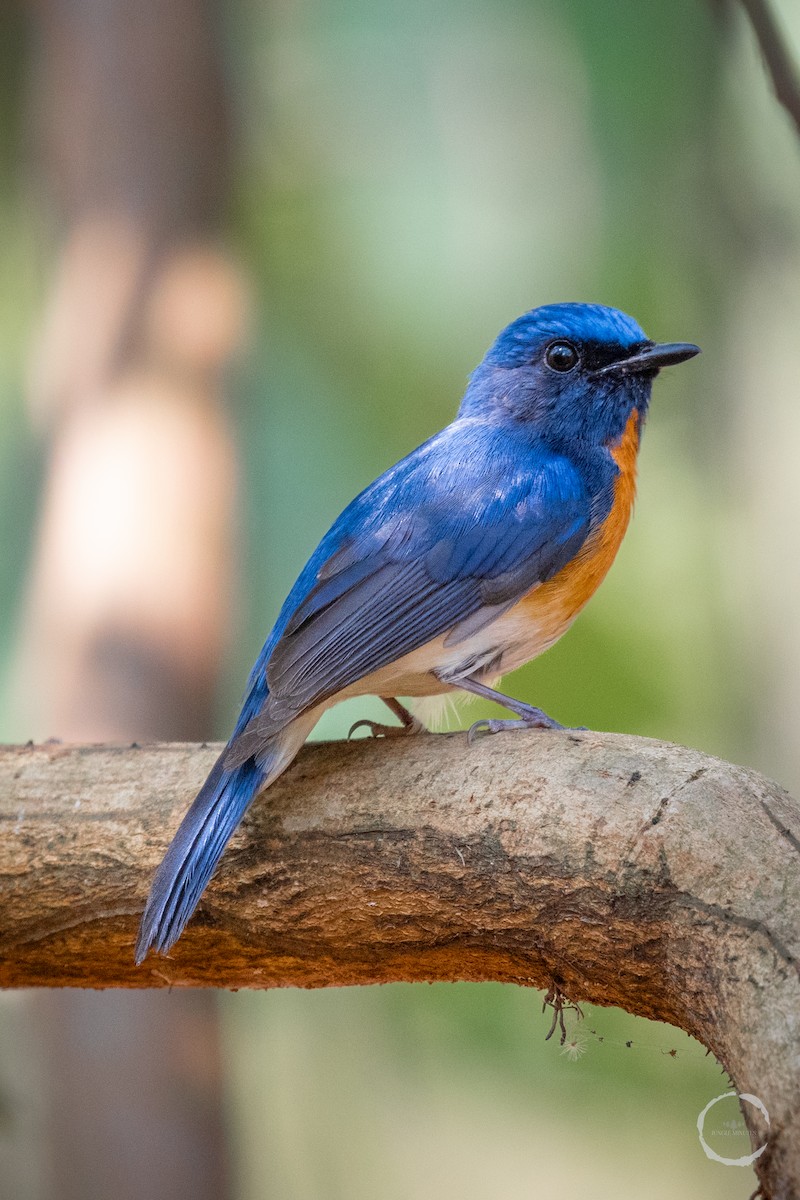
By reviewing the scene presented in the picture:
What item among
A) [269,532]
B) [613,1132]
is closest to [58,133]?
[269,532]

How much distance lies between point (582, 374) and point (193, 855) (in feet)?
5.36

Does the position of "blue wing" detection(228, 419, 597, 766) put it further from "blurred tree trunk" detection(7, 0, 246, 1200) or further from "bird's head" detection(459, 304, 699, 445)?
"blurred tree trunk" detection(7, 0, 246, 1200)

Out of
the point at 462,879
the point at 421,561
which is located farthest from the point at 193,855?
the point at 421,561

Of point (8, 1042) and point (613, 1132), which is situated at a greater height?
point (8, 1042)

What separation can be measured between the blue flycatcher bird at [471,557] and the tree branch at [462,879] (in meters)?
0.18

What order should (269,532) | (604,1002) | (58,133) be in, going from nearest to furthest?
1. (604,1002)
2. (58,133)
3. (269,532)

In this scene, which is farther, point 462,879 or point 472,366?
point 472,366

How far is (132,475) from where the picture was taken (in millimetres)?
4641

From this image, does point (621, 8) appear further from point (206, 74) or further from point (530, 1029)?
point (530, 1029)

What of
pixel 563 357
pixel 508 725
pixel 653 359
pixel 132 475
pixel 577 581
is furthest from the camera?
pixel 132 475

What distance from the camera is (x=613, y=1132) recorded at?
4938 millimetres

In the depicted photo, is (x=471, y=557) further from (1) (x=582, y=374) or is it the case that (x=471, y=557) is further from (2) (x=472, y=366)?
(2) (x=472, y=366)

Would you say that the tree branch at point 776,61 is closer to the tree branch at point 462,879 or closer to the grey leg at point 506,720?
the tree branch at point 462,879

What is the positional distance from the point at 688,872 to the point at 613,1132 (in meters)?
3.41
